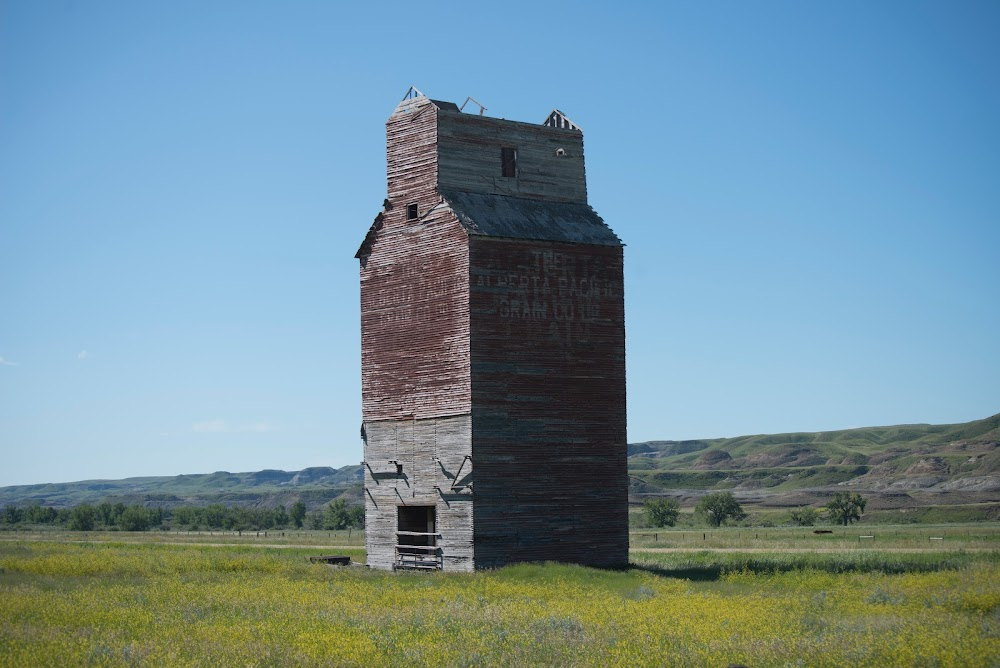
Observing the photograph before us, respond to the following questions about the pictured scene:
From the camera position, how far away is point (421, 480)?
42875 millimetres

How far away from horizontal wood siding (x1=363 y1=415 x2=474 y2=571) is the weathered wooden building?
60mm

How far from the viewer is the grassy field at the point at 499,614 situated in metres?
22.8

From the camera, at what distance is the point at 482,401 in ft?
135

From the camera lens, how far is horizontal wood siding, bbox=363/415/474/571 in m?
41.0

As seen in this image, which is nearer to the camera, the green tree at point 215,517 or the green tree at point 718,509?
the green tree at point 718,509

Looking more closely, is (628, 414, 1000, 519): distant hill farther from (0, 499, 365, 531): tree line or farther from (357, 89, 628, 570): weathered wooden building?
(357, 89, 628, 570): weathered wooden building

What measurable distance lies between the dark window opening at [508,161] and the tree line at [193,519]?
6727 cm

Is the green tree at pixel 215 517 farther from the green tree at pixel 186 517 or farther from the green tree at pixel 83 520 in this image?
the green tree at pixel 83 520

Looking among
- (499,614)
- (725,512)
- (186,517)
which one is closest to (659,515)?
(725,512)

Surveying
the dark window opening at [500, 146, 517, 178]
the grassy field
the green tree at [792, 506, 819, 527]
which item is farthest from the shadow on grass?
the green tree at [792, 506, 819, 527]

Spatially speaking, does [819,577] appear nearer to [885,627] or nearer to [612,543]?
[612,543]

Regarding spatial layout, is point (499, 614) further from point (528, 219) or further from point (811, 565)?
point (811, 565)

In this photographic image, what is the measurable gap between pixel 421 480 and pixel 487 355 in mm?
5336

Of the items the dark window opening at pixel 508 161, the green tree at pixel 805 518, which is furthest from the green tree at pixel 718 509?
the dark window opening at pixel 508 161
